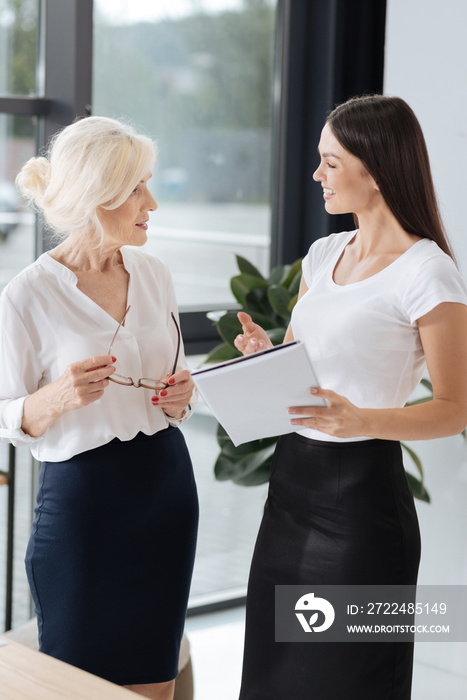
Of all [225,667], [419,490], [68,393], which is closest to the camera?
[68,393]

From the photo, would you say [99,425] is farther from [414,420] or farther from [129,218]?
[414,420]

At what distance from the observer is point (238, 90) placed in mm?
3654

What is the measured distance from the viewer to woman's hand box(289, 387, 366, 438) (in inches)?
63.1

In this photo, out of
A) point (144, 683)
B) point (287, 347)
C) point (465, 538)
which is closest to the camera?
point (287, 347)

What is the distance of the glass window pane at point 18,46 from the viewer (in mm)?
2898

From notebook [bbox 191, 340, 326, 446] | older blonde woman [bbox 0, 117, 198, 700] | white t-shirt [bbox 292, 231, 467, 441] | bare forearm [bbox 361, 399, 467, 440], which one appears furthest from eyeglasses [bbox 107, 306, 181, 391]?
bare forearm [bbox 361, 399, 467, 440]

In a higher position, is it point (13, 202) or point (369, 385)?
point (13, 202)

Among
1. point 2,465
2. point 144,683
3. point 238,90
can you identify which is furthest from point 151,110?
point 144,683

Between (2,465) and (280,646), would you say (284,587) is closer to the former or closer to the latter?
(280,646)

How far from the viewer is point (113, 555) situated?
194 cm

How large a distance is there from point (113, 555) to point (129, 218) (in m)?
0.77

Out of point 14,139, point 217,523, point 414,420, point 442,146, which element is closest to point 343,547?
point 414,420

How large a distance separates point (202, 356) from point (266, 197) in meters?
0.79

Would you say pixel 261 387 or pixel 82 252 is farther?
→ pixel 82 252
